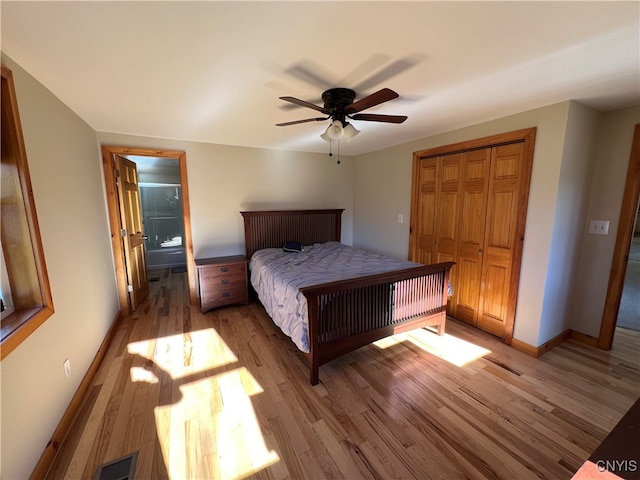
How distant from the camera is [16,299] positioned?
153 cm

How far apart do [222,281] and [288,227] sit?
1.28m

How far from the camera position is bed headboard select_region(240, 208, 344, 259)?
3.91 m

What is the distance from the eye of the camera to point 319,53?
4.81ft

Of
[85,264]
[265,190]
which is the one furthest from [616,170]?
[85,264]

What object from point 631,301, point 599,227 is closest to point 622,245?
point 599,227

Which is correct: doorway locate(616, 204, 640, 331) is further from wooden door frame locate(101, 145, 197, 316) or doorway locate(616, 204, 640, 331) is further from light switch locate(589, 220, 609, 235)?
wooden door frame locate(101, 145, 197, 316)

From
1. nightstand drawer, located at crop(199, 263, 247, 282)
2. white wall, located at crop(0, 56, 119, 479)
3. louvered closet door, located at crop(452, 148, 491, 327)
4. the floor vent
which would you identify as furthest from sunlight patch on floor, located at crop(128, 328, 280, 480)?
Result: louvered closet door, located at crop(452, 148, 491, 327)

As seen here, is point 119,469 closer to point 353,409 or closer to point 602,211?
point 353,409

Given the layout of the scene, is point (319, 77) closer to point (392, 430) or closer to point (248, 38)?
point (248, 38)

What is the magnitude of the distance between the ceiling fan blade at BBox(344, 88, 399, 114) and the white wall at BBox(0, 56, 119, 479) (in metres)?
1.99

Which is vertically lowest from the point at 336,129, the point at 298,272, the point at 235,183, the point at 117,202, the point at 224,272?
the point at 224,272

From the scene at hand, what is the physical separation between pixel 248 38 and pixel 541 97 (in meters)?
2.28

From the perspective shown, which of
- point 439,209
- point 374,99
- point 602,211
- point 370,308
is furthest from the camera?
point 439,209

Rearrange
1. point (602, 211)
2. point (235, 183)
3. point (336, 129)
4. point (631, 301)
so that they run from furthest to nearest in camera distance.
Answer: point (235, 183) < point (631, 301) < point (602, 211) < point (336, 129)
